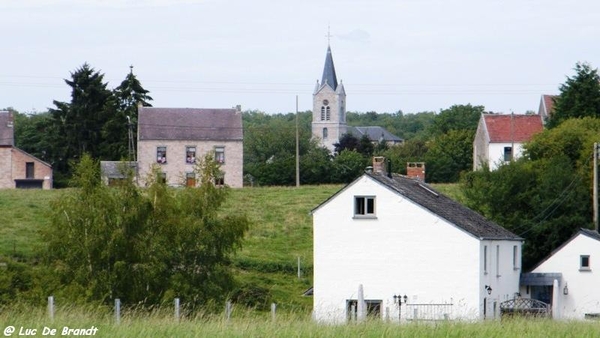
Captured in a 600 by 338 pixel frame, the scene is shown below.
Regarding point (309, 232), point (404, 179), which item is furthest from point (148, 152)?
point (404, 179)

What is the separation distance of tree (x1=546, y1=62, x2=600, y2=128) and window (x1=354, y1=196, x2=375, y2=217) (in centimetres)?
2984

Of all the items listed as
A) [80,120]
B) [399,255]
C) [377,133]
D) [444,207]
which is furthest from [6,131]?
[377,133]

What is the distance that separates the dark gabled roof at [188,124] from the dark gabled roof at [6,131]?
9.20 m

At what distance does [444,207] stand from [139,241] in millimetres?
13693

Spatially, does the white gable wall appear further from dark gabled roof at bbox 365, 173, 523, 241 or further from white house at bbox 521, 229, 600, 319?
dark gabled roof at bbox 365, 173, 523, 241

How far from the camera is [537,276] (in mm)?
47844

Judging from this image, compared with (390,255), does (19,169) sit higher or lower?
higher

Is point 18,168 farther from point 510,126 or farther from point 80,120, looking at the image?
point 510,126

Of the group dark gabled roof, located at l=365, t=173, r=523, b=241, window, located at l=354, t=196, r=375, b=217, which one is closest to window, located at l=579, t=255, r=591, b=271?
dark gabled roof, located at l=365, t=173, r=523, b=241

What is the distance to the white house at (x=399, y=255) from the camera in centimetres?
4303

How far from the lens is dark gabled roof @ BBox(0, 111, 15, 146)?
9031 cm

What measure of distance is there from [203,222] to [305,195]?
37.4 metres

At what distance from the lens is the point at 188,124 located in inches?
3711

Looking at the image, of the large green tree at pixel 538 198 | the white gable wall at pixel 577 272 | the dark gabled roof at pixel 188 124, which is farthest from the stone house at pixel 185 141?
the white gable wall at pixel 577 272
